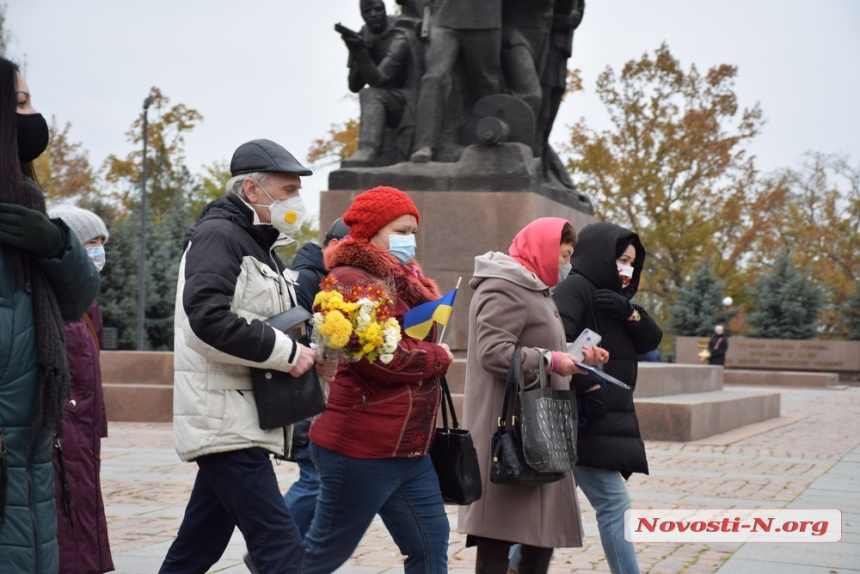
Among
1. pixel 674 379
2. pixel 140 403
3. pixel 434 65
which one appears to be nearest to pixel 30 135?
pixel 434 65

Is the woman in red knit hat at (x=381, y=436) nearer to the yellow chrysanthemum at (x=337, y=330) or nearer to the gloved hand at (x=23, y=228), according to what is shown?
the yellow chrysanthemum at (x=337, y=330)

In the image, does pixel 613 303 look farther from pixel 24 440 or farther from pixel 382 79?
pixel 382 79

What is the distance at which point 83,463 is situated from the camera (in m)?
5.19

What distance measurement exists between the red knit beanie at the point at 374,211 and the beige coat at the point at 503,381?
1.83 feet

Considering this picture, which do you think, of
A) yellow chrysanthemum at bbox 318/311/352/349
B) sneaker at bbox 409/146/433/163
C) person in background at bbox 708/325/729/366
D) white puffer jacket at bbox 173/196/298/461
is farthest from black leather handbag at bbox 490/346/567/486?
person in background at bbox 708/325/729/366

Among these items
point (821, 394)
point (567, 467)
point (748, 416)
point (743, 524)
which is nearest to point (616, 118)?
point (821, 394)

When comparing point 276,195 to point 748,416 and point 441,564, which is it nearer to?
point 441,564

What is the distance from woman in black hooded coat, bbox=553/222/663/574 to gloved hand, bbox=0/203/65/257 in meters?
2.82

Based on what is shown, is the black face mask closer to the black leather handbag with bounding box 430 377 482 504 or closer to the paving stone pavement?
the black leather handbag with bounding box 430 377 482 504

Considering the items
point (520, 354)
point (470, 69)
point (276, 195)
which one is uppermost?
point (470, 69)

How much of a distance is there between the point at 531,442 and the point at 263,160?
153 centimetres

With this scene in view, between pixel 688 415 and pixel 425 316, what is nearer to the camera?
pixel 425 316

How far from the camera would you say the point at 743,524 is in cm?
788

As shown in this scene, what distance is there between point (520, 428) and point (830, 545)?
3.30 meters
